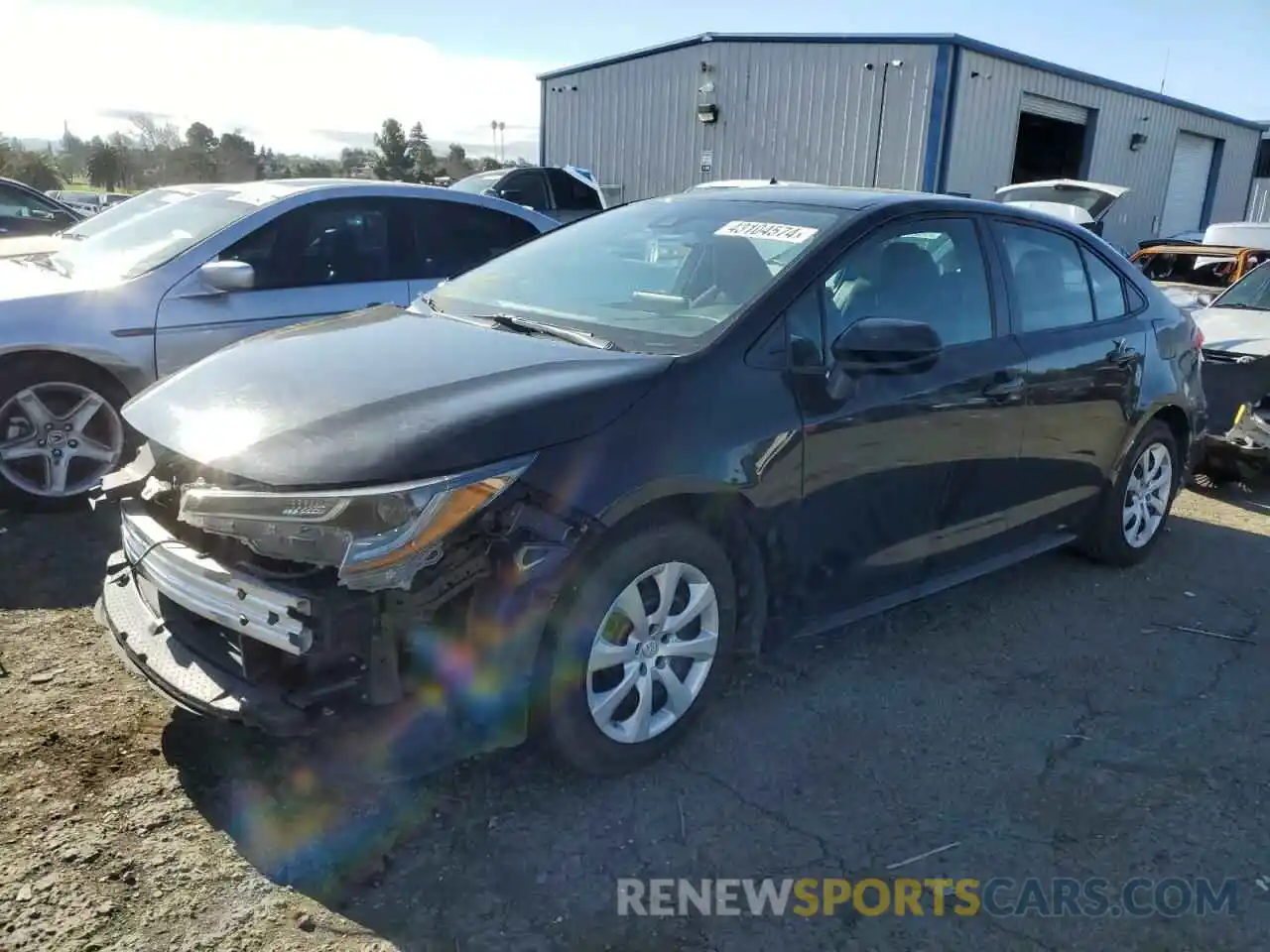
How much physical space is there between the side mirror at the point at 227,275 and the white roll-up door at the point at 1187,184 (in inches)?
1025

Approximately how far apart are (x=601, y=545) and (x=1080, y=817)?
1621mm

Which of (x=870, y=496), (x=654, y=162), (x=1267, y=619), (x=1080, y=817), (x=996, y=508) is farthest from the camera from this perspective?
(x=654, y=162)

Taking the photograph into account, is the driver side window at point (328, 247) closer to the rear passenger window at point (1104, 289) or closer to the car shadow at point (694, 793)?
the car shadow at point (694, 793)

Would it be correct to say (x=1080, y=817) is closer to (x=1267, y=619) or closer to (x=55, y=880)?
(x=1267, y=619)

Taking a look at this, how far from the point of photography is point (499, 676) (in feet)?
8.21

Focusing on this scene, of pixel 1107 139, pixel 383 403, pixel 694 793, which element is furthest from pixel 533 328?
pixel 1107 139

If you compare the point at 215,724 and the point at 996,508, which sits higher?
the point at 996,508

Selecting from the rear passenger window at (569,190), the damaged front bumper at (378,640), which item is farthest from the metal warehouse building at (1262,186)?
the damaged front bumper at (378,640)

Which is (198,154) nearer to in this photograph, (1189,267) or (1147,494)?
(1189,267)

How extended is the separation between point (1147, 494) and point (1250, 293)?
399 centimetres

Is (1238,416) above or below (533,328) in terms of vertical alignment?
below

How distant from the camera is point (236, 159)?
136 feet

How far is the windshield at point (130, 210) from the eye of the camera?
591 centimetres

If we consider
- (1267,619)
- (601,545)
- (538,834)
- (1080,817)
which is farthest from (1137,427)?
(538,834)
